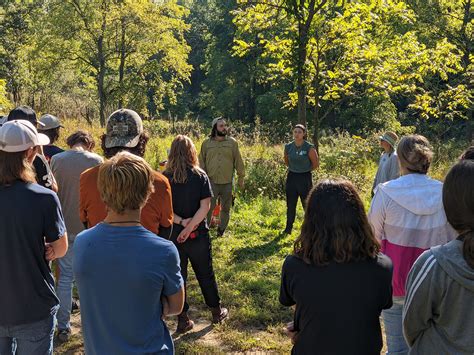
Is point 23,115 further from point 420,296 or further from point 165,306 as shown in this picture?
point 420,296

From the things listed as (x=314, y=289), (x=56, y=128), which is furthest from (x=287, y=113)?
(x=314, y=289)

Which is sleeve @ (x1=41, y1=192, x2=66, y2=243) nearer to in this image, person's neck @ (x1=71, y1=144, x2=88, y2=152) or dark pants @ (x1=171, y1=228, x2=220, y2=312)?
dark pants @ (x1=171, y1=228, x2=220, y2=312)

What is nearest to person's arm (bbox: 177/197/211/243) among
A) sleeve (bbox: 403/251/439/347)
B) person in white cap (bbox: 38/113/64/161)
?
person in white cap (bbox: 38/113/64/161)

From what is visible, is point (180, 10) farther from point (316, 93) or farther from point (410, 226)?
point (410, 226)

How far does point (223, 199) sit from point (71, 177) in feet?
10.9

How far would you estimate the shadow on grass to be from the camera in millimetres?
6672

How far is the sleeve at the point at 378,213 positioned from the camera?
3088 mm

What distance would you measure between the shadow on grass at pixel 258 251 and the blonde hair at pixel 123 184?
4590 millimetres

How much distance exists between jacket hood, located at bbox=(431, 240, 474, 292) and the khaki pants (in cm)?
543

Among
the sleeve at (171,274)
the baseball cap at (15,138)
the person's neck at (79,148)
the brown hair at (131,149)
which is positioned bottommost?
the sleeve at (171,274)

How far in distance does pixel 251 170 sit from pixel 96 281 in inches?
349

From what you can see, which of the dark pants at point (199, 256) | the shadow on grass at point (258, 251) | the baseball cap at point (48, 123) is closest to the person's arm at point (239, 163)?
the shadow on grass at point (258, 251)

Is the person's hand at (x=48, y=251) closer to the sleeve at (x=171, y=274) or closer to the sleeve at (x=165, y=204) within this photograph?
the sleeve at (x=165, y=204)

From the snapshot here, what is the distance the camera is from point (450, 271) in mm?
1787
